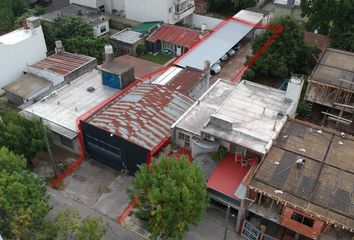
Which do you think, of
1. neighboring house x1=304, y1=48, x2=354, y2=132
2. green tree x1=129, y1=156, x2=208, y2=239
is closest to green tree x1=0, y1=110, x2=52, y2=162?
green tree x1=129, y1=156, x2=208, y2=239

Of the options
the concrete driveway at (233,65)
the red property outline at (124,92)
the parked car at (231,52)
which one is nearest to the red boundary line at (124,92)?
the red property outline at (124,92)

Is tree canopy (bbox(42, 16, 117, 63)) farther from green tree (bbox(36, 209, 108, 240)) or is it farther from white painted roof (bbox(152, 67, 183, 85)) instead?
green tree (bbox(36, 209, 108, 240))

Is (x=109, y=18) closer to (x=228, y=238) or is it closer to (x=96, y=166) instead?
(x=96, y=166)

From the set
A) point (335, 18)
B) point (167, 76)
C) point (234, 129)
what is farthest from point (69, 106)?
point (335, 18)

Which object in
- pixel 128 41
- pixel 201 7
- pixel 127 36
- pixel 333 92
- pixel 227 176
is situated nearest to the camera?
pixel 227 176

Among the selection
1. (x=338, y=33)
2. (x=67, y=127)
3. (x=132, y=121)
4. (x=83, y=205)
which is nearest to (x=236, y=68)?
(x=338, y=33)

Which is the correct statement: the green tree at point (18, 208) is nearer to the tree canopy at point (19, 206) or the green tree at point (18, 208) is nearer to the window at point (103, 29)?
the tree canopy at point (19, 206)

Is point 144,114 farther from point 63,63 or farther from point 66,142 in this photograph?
point 63,63
